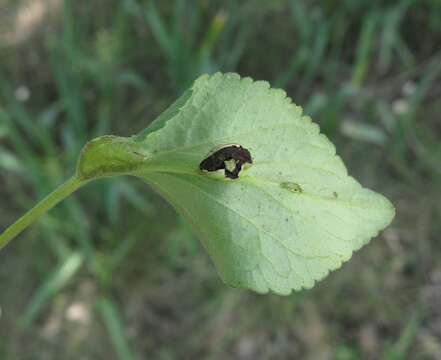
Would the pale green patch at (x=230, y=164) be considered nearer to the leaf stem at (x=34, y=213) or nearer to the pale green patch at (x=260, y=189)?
the pale green patch at (x=260, y=189)

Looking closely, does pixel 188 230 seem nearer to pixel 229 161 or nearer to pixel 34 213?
pixel 229 161

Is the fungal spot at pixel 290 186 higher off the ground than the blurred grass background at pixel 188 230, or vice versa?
the blurred grass background at pixel 188 230

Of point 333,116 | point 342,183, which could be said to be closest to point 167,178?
point 342,183

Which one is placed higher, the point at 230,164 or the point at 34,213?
the point at 230,164

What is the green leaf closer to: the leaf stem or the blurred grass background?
the leaf stem

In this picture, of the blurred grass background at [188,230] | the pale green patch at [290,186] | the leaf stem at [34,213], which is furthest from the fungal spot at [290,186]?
the blurred grass background at [188,230]

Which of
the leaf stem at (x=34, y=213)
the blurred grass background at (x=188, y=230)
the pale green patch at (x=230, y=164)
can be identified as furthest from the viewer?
the blurred grass background at (x=188, y=230)

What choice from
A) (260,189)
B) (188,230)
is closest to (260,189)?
(260,189)
